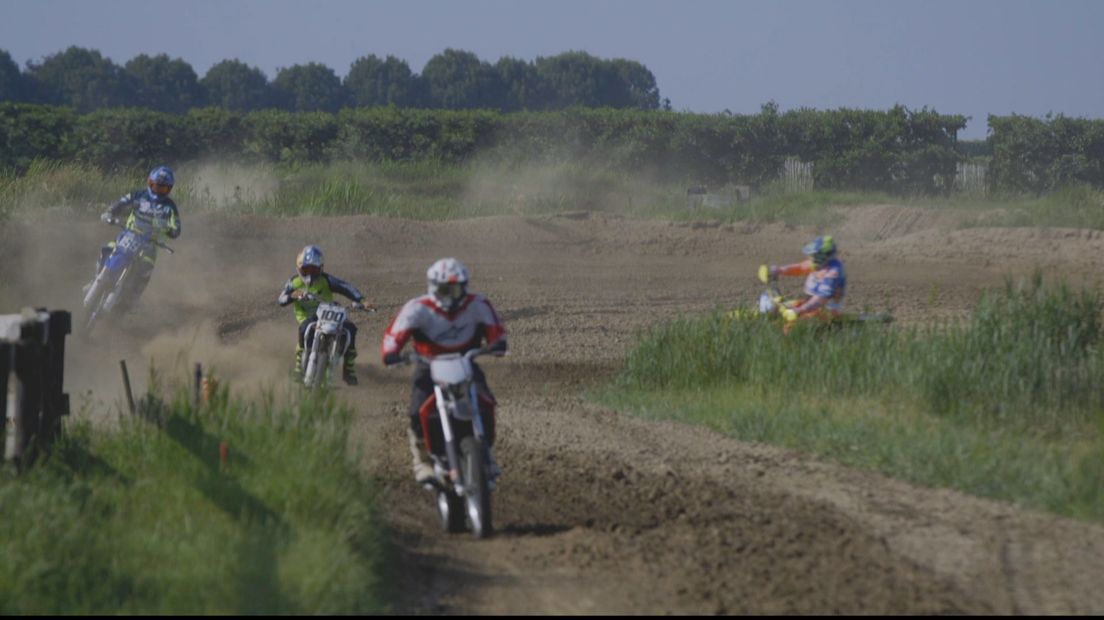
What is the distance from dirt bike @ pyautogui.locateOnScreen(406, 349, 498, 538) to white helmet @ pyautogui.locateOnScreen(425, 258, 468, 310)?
0.40m

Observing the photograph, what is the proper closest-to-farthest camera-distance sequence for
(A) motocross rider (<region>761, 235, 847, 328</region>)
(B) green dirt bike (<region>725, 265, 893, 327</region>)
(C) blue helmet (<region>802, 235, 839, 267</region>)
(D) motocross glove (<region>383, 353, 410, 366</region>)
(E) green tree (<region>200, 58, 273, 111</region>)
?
1. (D) motocross glove (<region>383, 353, 410, 366</region>)
2. (B) green dirt bike (<region>725, 265, 893, 327</region>)
3. (A) motocross rider (<region>761, 235, 847, 328</region>)
4. (C) blue helmet (<region>802, 235, 839, 267</region>)
5. (E) green tree (<region>200, 58, 273, 111</region>)

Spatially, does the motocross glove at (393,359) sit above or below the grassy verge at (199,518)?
above

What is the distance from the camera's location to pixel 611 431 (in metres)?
13.5

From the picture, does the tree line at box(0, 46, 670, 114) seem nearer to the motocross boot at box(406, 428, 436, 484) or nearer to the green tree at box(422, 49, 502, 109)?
the green tree at box(422, 49, 502, 109)

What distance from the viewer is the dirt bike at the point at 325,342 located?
15266 mm

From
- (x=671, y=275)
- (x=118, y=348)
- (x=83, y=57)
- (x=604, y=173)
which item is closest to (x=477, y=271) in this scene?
(x=671, y=275)

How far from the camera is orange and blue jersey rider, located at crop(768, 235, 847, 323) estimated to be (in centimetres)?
1688

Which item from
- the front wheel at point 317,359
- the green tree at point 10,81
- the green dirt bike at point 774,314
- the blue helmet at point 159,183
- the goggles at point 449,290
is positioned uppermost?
the green tree at point 10,81

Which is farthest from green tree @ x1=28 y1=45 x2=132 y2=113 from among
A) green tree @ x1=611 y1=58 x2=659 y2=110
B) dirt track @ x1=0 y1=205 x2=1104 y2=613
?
dirt track @ x1=0 y1=205 x2=1104 y2=613

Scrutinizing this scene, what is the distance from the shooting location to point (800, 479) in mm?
10734

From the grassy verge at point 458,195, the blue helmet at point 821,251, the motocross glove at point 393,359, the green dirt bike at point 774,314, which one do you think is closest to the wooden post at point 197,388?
the motocross glove at point 393,359

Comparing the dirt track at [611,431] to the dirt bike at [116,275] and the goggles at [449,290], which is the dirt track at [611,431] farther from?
the goggles at [449,290]

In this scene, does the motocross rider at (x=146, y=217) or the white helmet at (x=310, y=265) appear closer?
the white helmet at (x=310, y=265)

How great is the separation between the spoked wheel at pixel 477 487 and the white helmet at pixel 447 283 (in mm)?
1092
